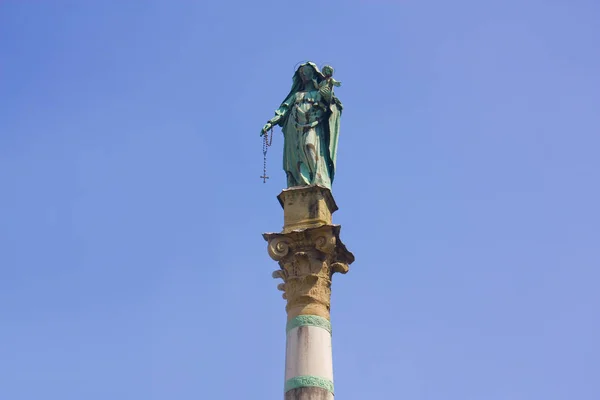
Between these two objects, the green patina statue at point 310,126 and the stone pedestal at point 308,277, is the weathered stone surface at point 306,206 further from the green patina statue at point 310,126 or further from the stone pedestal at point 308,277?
the green patina statue at point 310,126

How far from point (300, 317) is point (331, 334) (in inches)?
26.4

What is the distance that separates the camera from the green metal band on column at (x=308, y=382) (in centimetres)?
1920

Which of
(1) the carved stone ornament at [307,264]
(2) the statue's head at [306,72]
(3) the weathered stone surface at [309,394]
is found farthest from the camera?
(2) the statue's head at [306,72]

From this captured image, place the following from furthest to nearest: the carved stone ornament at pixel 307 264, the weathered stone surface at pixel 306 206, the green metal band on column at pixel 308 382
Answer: the weathered stone surface at pixel 306 206
the carved stone ornament at pixel 307 264
the green metal band on column at pixel 308 382

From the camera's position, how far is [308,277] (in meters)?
20.3

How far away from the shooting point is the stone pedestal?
63.6 ft

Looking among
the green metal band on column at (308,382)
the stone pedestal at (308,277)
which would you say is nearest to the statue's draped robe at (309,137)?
the stone pedestal at (308,277)

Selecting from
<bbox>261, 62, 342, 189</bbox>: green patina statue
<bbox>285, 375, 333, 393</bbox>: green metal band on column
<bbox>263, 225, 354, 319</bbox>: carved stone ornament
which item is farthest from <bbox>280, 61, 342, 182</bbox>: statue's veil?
<bbox>285, 375, 333, 393</bbox>: green metal band on column

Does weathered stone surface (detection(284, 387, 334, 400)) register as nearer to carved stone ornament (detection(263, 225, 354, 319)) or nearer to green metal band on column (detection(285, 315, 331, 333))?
green metal band on column (detection(285, 315, 331, 333))

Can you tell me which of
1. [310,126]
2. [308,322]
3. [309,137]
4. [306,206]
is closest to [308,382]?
[308,322]

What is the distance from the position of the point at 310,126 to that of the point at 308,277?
3452 mm

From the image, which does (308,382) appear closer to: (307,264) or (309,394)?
(309,394)

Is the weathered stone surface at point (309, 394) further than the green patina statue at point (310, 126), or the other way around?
the green patina statue at point (310, 126)

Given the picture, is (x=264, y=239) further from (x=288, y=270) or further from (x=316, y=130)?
(x=316, y=130)
